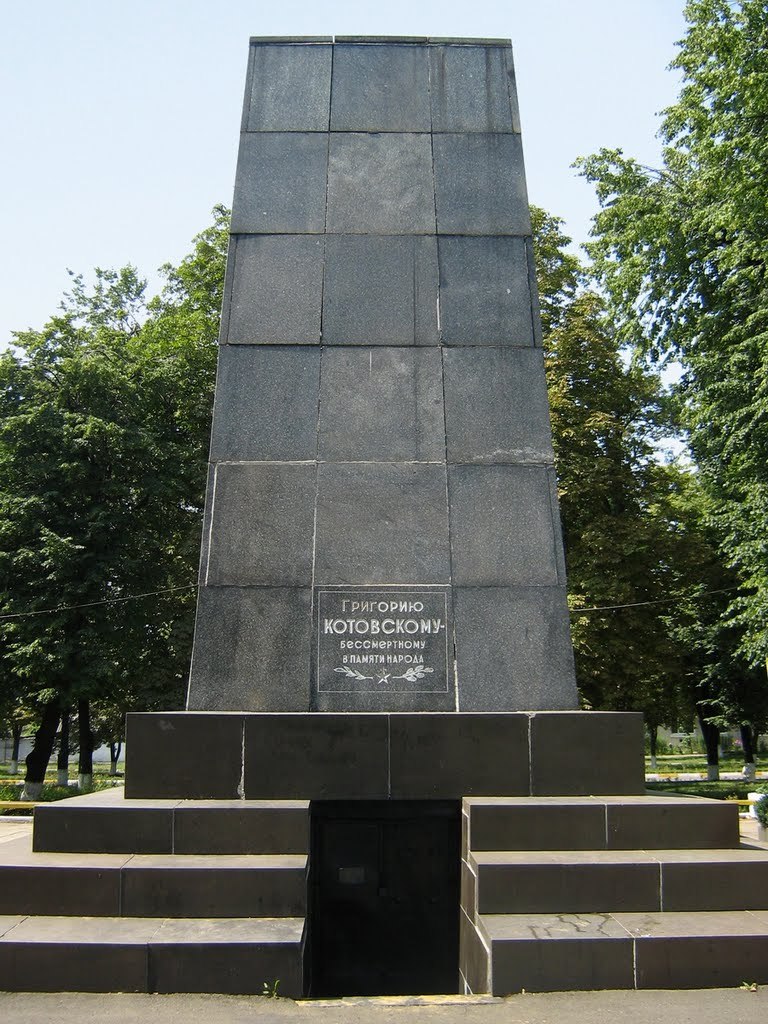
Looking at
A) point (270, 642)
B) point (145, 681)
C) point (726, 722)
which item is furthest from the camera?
point (726, 722)

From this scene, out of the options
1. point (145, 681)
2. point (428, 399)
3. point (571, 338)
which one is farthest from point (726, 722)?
point (428, 399)

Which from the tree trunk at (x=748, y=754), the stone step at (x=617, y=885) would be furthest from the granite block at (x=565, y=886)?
the tree trunk at (x=748, y=754)

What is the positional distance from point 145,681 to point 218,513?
1942 centimetres

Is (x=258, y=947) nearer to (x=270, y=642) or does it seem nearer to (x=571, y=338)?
(x=270, y=642)

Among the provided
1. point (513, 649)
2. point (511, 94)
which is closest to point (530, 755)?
point (513, 649)

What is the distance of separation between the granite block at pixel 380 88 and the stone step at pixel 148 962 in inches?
276

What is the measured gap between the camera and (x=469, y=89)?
29.8 feet

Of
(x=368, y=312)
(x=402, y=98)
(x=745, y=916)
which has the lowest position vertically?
(x=745, y=916)

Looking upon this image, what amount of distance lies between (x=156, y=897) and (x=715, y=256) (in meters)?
18.0

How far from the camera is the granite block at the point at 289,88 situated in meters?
8.95

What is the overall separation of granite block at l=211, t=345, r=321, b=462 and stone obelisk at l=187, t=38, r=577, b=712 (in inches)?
0.7

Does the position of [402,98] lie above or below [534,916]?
above

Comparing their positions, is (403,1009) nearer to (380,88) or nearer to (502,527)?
(502,527)

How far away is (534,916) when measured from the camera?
5828 millimetres
